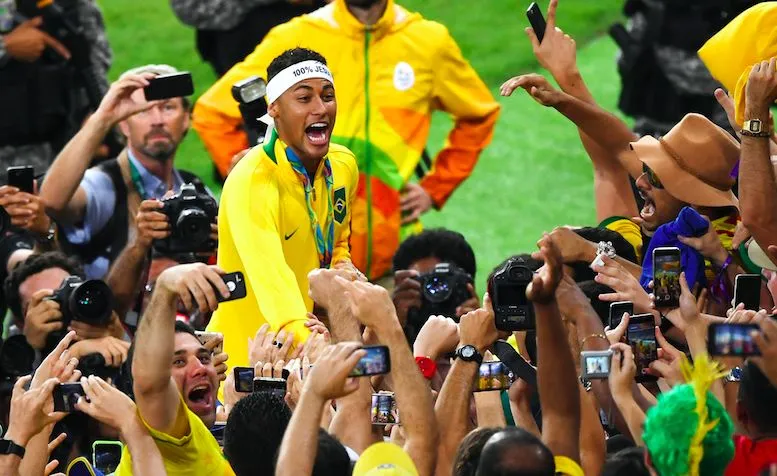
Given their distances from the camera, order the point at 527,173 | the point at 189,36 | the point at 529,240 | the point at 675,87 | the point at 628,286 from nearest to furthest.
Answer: the point at 628,286, the point at 675,87, the point at 529,240, the point at 527,173, the point at 189,36

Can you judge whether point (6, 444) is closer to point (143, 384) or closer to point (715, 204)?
point (143, 384)

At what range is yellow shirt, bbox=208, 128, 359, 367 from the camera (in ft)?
22.8

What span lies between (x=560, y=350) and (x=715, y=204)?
5.90 ft

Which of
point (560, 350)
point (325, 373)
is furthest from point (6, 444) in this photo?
point (560, 350)

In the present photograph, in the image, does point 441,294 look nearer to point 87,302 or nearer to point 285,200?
point 285,200

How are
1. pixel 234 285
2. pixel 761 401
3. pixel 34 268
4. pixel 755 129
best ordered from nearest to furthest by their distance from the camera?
pixel 761 401, pixel 234 285, pixel 755 129, pixel 34 268

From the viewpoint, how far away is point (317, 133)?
7.29m

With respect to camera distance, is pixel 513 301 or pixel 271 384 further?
pixel 271 384

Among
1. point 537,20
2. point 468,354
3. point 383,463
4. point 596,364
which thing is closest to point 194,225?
point 537,20

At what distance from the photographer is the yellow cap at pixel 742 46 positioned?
705 cm

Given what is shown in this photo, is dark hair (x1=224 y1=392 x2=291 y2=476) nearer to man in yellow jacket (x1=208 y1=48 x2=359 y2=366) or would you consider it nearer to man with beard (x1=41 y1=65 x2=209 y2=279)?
man in yellow jacket (x1=208 y1=48 x2=359 y2=366)

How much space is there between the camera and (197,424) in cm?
584

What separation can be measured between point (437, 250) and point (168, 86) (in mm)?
1463

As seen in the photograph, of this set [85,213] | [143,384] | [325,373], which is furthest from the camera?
[85,213]
